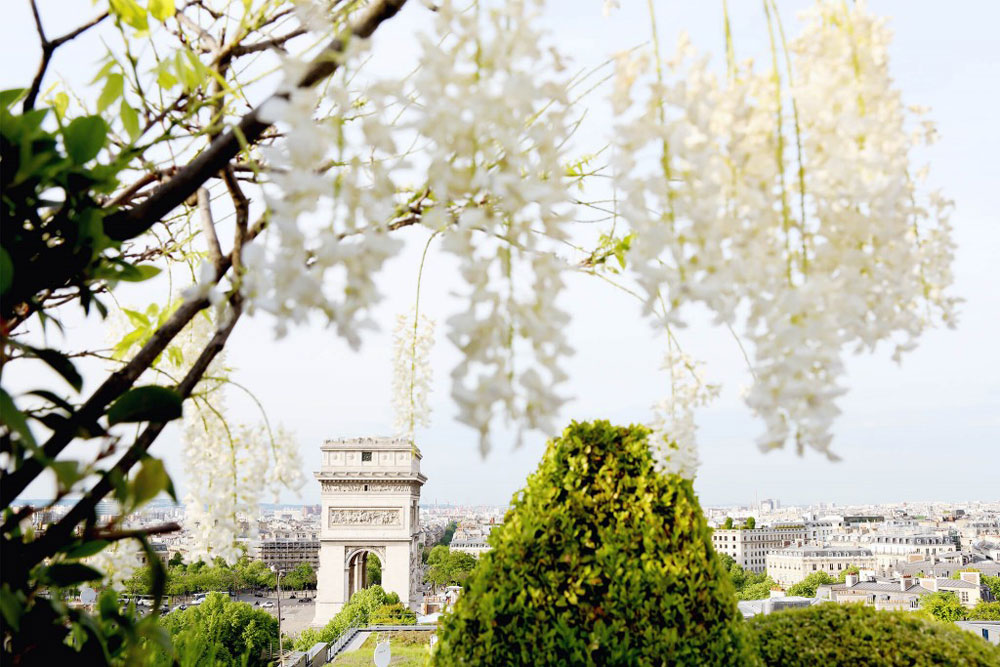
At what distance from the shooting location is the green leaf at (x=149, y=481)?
3.02ft

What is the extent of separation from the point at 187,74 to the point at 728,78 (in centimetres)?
79

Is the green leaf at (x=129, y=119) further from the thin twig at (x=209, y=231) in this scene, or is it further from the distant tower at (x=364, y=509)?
the distant tower at (x=364, y=509)

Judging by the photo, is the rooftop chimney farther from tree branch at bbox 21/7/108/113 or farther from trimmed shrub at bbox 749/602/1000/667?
tree branch at bbox 21/7/108/113

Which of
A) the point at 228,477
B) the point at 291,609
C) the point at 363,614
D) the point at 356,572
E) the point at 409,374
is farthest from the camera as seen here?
the point at 291,609

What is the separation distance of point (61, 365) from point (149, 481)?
22cm

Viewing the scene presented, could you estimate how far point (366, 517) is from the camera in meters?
23.9

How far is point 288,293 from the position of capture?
710 mm

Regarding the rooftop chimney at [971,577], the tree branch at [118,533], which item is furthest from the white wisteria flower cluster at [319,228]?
the rooftop chimney at [971,577]

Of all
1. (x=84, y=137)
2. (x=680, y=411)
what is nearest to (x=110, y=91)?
(x=84, y=137)

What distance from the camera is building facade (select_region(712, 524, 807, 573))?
80.2 m

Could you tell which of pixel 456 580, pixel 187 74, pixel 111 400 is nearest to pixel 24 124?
pixel 187 74

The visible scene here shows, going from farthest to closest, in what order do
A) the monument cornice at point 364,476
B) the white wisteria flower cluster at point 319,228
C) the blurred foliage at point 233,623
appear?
the monument cornice at point 364,476, the blurred foliage at point 233,623, the white wisteria flower cluster at point 319,228

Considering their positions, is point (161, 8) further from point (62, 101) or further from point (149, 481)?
point (149, 481)

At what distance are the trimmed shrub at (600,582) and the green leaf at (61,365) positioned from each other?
197cm
